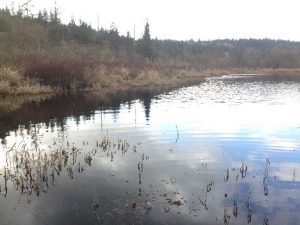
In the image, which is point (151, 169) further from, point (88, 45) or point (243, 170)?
point (88, 45)

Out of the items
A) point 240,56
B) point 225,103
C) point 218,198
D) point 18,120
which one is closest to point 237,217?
point 218,198

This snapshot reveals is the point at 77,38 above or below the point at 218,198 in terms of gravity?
above

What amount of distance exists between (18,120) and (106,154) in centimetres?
876

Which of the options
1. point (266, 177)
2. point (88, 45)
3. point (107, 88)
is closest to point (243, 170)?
point (266, 177)

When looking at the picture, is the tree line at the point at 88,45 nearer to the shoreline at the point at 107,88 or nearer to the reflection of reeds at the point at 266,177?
the shoreline at the point at 107,88

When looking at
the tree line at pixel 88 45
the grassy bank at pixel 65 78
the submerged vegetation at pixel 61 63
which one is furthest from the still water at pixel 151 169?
the tree line at pixel 88 45

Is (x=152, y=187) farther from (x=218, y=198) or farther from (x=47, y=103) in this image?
(x=47, y=103)

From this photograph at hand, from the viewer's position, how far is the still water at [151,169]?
7957 millimetres

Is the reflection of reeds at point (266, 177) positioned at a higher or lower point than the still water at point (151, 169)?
higher

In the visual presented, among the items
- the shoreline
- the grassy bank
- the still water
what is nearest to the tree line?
the grassy bank

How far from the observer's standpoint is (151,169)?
35.9 feet

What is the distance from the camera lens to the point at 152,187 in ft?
30.8

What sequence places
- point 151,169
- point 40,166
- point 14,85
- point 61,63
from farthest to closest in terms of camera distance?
point 61,63
point 14,85
point 151,169
point 40,166

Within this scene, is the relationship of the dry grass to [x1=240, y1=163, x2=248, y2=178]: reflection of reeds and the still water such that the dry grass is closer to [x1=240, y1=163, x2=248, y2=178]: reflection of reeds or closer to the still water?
the still water
